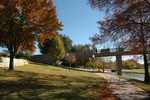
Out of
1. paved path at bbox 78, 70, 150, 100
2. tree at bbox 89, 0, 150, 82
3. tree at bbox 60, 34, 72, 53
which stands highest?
tree at bbox 60, 34, 72, 53

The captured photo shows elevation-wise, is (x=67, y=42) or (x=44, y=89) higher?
(x=67, y=42)

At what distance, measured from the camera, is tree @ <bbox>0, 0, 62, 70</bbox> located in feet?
37.0

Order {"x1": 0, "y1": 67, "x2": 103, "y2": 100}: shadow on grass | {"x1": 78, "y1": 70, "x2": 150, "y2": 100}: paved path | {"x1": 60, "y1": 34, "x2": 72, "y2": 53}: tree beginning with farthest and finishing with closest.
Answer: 1. {"x1": 60, "y1": 34, "x2": 72, "y2": 53}: tree
2. {"x1": 78, "y1": 70, "x2": 150, "y2": 100}: paved path
3. {"x1": 0, "y1": 67, "x2": 103, "y2": 100}: shadow on grass

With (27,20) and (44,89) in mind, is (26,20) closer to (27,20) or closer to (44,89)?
(27,20)

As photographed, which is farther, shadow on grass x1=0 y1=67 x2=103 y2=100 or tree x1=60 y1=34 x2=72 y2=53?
tree x1=60 y1=34 x2=72 y2=53

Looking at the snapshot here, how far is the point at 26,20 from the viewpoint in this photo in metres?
12.5

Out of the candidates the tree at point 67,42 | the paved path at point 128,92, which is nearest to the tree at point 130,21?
the paved path at point 128,92

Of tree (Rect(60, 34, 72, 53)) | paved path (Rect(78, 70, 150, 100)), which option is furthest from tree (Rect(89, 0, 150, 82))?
→ tree (Rect(60, 34, 72, 53))

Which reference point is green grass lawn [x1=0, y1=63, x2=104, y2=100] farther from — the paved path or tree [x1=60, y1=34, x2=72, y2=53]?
tree [x1=60, y1=34, x2=72, y2=53]

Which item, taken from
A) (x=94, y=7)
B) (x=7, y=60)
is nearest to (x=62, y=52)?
(x=7, y=60)

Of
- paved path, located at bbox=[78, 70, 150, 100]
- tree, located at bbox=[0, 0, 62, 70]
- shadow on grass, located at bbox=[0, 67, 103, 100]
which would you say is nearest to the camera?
shadow on grass, located at bbox=[0, 67, 103, 100]

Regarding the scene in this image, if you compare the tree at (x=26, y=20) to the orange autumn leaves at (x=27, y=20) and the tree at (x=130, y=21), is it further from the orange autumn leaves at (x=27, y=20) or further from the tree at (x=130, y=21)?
the tree at (x=130, y=21)

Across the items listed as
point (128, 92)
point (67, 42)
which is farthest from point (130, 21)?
point (67, 42)

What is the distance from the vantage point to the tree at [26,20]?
11.3 m
